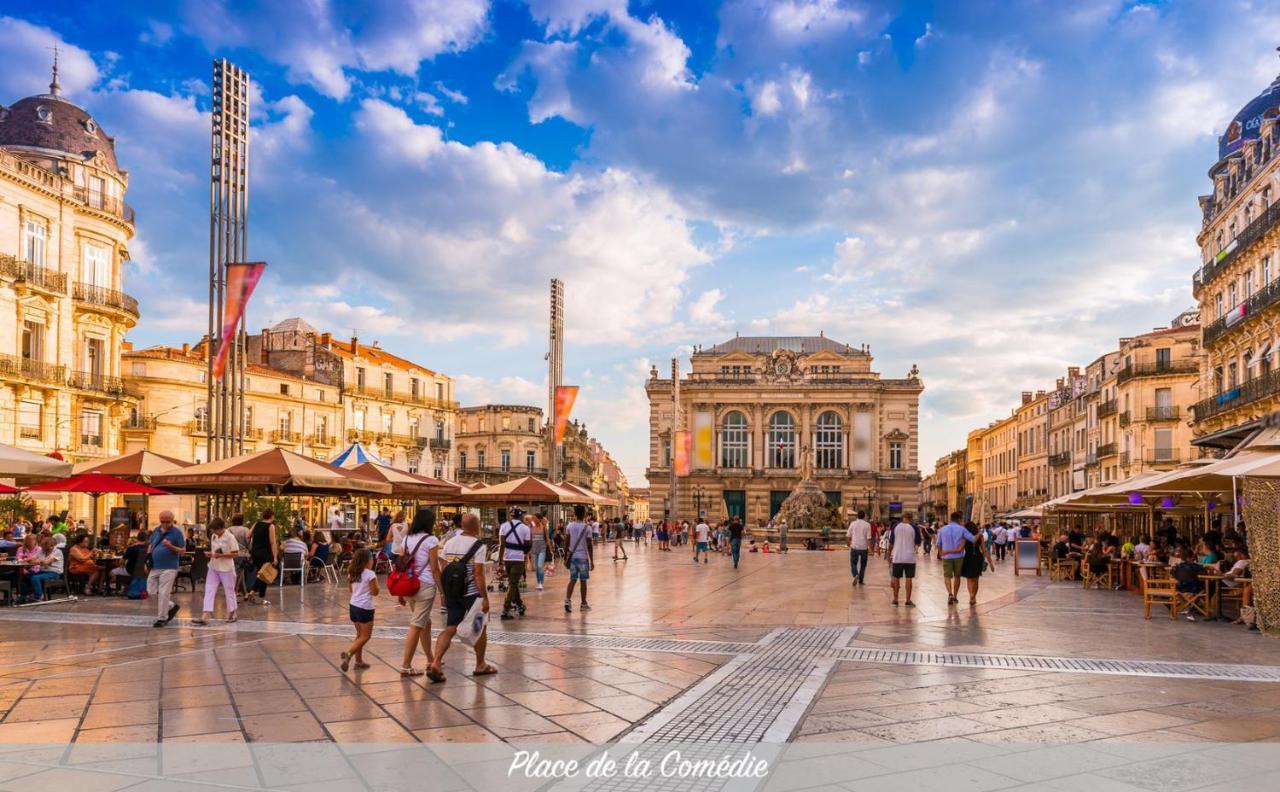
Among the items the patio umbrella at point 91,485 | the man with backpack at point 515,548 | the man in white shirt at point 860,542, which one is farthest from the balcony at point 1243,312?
the patio umbrella at point 91,485

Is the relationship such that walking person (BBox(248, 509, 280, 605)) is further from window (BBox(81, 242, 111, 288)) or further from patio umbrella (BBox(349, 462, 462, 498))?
window (BBox(81, 242, 111, 288))

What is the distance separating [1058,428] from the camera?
70.1 metres

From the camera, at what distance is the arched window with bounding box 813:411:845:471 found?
8281 centimetres

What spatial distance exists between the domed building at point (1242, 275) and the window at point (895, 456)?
44549mm

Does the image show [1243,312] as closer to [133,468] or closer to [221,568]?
[221,568]

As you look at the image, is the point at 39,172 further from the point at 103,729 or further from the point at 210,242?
the point at 103,729

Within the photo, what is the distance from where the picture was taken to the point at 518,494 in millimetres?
24969

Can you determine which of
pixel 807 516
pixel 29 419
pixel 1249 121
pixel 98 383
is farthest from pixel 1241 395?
pixel 29 419

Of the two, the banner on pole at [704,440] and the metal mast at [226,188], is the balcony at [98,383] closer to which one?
the metal mast at [226,188]

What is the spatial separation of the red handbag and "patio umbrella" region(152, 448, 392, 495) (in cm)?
Answer: 867

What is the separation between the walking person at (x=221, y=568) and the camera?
42.0 ft

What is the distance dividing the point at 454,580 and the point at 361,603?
1.01 metres

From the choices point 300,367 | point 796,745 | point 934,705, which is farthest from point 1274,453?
point 300,367

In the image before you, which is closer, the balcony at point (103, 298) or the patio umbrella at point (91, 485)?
the patio umbrella at point (91, 485)
